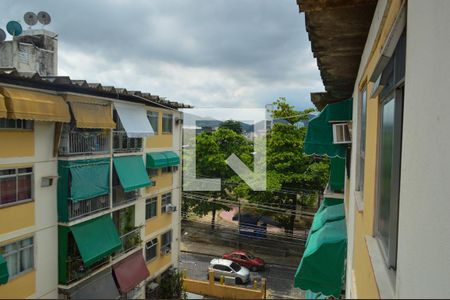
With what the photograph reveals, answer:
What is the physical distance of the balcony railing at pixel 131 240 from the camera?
1278 cm

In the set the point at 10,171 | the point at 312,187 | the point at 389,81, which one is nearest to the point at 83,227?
the point at 10,171

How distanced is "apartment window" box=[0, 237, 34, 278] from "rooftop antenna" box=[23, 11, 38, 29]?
23.9 feet

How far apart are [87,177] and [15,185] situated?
2.08m

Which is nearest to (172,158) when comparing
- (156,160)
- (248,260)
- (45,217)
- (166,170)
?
(166,170)

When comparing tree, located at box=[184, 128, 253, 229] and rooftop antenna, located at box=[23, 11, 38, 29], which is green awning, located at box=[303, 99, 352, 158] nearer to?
rooftop antenna, located at box=[23, 11, 38, 29]

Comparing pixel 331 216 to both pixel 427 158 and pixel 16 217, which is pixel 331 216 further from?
pixel 16 217

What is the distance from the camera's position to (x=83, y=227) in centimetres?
1054

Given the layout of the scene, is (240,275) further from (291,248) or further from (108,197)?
(108,197)

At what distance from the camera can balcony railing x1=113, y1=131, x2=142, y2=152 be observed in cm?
1210

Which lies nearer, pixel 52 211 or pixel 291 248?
pixel 52 211

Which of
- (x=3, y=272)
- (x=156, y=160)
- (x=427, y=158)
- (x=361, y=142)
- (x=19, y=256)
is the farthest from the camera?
(x=156, y=160)

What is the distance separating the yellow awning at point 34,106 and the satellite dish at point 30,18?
14.9 feet

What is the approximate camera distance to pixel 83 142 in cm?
1049

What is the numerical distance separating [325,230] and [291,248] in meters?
16.8
